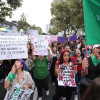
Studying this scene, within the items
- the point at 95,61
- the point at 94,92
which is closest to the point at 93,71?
the point at 95,61

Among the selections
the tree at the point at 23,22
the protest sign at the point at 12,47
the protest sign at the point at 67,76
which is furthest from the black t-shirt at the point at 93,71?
the tree at the point at 23,22

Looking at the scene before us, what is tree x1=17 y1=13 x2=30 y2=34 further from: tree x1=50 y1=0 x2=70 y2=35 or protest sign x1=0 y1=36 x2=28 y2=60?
protest sign x1=0 y1=36 x2=28 y2=60

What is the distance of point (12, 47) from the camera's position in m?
3.61

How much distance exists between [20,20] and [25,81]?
32620mm

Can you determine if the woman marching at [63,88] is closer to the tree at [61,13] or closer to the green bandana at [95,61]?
the green bandana at [95,61]

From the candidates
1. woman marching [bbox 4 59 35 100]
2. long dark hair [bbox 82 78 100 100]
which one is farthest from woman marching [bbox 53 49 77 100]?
long dark hair [bbox 82 78 100 100]

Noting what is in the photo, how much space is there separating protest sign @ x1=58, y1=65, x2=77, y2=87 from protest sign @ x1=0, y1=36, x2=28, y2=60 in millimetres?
1071

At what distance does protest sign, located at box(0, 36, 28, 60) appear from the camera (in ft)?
11.5

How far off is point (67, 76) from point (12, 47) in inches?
59.9

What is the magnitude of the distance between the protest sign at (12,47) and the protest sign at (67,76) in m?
1.07

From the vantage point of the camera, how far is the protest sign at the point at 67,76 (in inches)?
128

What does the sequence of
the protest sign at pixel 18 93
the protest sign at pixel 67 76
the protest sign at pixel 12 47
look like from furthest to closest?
the protest sign at pixel 12 47 → the protest sign at pixel 67 76 → the protest sign at pixel 18 93

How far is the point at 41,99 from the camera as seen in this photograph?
13.8ft

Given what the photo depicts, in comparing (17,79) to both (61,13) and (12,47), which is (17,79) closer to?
(12,47)
